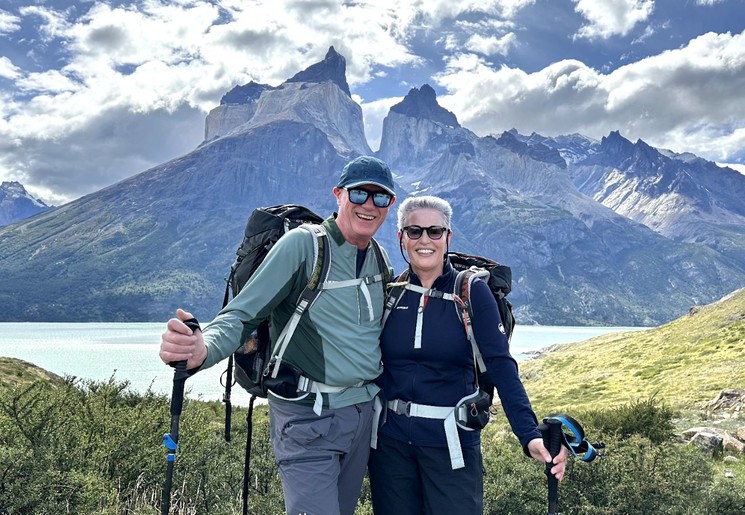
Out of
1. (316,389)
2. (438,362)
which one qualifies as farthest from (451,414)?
(316,389)

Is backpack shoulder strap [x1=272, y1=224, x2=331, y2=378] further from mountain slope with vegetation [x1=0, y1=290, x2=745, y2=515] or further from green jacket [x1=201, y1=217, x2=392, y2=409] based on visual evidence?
mountain slope with vegetation [x1=0, y1=290, x2=745, y2=515]

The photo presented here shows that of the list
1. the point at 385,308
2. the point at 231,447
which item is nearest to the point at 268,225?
the point at 385,308

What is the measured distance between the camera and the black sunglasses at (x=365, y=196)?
3521mm

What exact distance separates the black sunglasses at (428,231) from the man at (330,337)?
0.26m

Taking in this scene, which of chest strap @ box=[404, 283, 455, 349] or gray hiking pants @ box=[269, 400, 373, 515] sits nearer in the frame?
→ gray hiking pants @ box=[269, 400, 373, 515]

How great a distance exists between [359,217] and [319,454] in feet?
5.06

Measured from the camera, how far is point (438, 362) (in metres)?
3.46

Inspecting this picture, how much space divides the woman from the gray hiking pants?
21 centimetres

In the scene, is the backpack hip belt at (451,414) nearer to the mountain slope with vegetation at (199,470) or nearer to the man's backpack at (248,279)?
the man's backpack at (248,279)

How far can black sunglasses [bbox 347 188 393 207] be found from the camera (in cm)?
352

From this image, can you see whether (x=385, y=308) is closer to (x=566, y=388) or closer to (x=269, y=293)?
(x=269, y=293)

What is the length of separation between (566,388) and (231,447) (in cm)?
3273

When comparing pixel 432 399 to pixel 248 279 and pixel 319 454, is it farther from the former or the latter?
pixel 248 279

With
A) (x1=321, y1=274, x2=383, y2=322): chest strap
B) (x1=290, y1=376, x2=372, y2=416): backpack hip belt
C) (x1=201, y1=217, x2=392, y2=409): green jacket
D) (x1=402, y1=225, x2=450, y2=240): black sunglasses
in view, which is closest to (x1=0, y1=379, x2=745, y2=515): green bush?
(x1=290, y1=376, x2=372, y2=416): backpack hip belt
